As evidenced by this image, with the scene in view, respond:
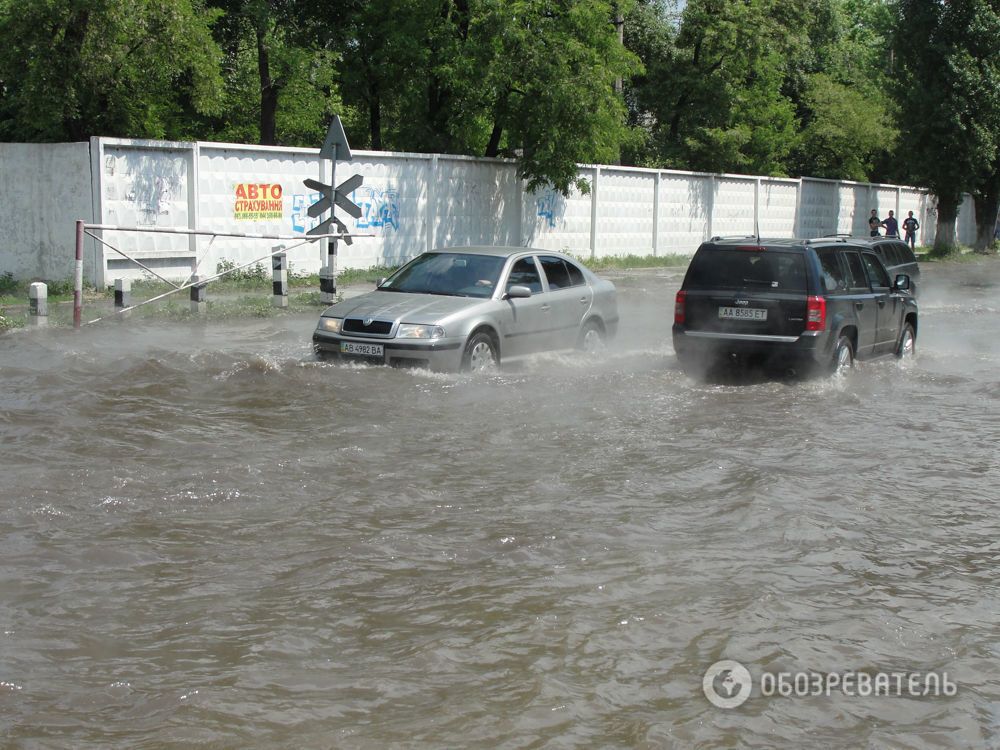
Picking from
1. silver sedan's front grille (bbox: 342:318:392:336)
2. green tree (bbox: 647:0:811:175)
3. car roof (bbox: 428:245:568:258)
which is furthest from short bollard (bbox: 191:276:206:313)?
green tree (bbox: 647:0:811:175)

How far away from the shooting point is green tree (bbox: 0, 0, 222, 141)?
57.6 ft

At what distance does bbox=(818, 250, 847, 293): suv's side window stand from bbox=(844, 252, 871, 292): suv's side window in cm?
22

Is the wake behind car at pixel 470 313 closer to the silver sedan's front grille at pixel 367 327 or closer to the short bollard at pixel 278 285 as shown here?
the silver sedan's front grille at pixel 367 327

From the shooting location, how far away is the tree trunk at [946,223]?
4059cm

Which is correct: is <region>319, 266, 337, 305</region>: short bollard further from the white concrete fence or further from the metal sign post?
the white concrete fence

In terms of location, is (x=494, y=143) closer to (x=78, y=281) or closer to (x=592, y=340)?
(x=592, y=340)

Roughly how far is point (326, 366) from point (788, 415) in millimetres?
4536

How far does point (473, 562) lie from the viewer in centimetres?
611

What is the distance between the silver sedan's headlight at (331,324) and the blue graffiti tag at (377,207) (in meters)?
10.5

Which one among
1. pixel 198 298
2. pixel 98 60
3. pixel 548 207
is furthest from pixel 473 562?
pixel 548 207

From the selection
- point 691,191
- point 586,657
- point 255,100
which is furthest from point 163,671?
point 691,191

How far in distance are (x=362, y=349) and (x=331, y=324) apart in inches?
20.9

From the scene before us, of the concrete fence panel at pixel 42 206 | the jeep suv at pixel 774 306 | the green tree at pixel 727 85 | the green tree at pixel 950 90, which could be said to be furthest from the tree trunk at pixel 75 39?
the green tree at pixel 950 90

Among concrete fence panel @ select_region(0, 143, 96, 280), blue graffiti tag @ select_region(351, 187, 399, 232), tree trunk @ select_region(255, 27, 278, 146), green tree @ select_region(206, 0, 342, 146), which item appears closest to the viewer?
concrete fence panel @ select_region(0, 143, 96, 280)
